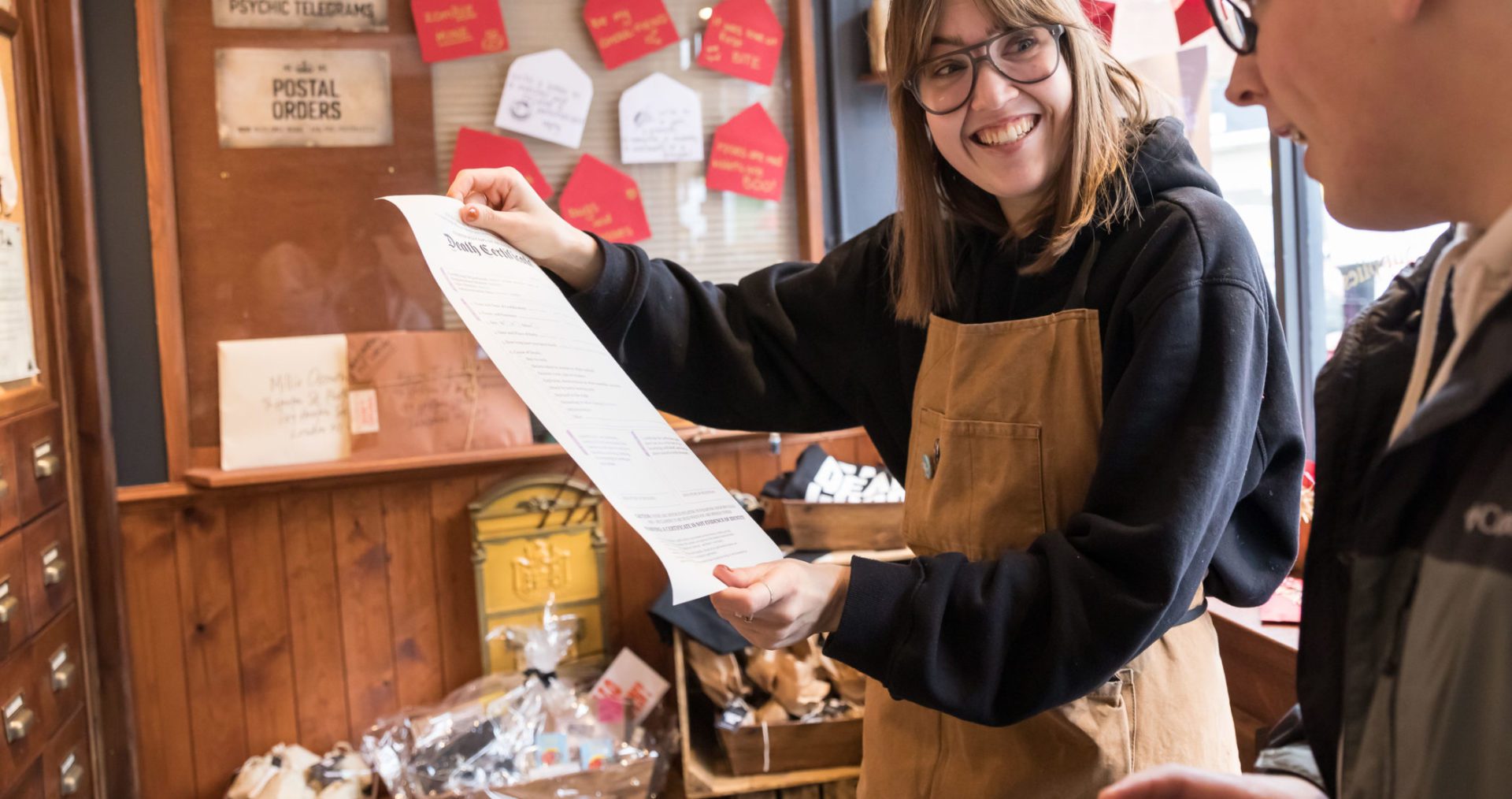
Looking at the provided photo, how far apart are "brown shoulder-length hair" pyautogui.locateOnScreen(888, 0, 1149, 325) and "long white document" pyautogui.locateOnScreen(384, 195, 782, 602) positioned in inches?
14.4

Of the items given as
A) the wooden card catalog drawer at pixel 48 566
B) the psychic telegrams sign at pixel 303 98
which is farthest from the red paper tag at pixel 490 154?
the wooden card catalog drawer at pixel 48 566

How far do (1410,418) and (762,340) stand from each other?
896mm

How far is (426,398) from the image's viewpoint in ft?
8.36

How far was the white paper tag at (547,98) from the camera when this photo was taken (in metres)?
2.57

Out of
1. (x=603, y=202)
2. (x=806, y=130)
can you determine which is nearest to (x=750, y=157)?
(x=806, y=130)

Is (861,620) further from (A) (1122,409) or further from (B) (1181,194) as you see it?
(B) (1181,194)

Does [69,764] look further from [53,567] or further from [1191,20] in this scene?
[1191,20]

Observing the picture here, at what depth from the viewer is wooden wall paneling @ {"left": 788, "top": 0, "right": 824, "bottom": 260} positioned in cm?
277

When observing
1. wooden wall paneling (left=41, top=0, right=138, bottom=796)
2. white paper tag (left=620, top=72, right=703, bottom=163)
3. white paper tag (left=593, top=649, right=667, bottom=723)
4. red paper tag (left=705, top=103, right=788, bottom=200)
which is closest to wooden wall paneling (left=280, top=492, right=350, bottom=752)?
wooden wall paneling (left=41, top=0, right=138, bottom=796)

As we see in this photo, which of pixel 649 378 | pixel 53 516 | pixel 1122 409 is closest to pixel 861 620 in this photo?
pixel 1122 409

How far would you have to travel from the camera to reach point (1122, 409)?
955 mm

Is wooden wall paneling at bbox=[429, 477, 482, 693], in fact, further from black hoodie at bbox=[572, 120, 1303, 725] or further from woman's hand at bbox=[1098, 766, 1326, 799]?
woman's hand at bbox=[1098, 766, 1326, 799]

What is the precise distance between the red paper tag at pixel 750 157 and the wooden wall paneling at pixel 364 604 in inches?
45.3

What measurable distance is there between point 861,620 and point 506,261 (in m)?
0.52
